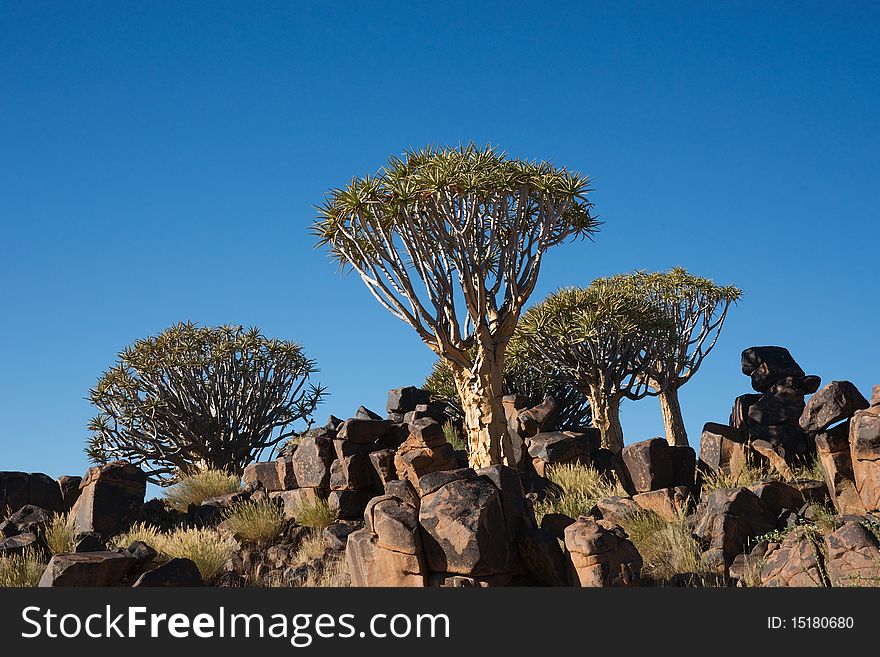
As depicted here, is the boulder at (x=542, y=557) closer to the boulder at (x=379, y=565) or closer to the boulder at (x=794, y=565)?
the boulder at (x=379, y=565)

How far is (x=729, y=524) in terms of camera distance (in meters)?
12.0

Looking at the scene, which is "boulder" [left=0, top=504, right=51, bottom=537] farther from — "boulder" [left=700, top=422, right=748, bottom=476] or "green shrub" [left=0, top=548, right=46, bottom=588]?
"boulder" [left=700, top=422, right=748, bottom=476]

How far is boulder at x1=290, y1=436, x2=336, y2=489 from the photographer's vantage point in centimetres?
1684

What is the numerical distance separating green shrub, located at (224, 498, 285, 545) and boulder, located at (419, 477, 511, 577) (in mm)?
5603

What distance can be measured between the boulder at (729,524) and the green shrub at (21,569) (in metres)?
9.62

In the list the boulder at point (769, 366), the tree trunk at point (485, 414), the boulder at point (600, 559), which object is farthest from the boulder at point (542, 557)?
the boulder at point (769, 366)

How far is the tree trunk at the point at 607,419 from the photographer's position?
22844 millimetres

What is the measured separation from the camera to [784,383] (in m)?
19.6

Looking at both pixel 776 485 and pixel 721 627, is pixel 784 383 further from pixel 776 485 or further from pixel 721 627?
pixel 721 627

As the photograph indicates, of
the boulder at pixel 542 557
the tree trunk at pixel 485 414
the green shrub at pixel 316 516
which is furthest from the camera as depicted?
the tree trunk at pixel 485 414

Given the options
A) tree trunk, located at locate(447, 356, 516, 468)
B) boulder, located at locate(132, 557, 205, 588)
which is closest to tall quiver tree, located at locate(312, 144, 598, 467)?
tree trunk, located at locate(447, 356, 516, 468)

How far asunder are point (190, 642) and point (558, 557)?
4.64 m

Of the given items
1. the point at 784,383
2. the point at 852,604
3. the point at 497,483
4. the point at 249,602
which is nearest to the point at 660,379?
the point at 784,383

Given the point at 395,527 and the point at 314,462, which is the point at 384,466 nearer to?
the point at 314,462
